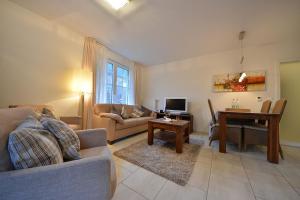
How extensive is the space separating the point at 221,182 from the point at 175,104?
2.91m

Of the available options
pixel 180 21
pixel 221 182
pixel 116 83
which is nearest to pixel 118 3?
pixel 180 21

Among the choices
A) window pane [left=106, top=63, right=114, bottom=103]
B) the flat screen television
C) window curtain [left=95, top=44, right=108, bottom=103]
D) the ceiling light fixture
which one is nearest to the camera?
the ceiling light fixture

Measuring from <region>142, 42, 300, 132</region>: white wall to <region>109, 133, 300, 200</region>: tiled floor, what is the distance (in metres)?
1.94

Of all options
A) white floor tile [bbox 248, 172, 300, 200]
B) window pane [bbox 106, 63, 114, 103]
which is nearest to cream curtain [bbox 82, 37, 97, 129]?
window pane [bbox 106, 63, 114, 103]

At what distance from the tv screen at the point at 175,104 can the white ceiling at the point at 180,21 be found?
169 centimetres

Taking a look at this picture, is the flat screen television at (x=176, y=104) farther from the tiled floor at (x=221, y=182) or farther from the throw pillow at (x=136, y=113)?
the tiled floor at (x=221, y=182)

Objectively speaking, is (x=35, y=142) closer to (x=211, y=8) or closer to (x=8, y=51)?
(x=8, y=51)

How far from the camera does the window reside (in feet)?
13.0

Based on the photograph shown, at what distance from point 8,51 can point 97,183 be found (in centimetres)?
285

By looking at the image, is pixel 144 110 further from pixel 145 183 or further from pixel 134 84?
pixel 145 183

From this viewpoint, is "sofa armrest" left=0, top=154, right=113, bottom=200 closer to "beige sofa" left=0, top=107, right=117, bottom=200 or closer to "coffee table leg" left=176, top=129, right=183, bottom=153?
"beige sofa" left=0, top=107, right=117, bottom=200

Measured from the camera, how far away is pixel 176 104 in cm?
424

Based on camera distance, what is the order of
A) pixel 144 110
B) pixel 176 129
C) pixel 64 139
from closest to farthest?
pixel 64 139
pixel 176 129
pixel 144 110

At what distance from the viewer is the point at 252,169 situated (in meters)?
1.75
